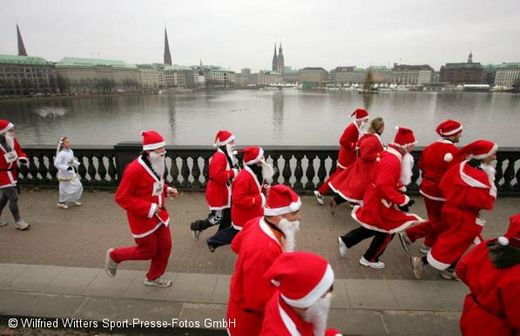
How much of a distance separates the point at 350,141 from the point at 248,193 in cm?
315

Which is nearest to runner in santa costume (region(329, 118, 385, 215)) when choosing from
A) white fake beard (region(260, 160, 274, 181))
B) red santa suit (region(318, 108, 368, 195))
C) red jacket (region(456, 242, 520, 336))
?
red santa suit (region(318, 108, 368, 195))

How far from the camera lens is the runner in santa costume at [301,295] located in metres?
1.63

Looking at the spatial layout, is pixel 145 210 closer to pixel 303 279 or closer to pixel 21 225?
pixel 303 279

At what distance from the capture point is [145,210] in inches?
144

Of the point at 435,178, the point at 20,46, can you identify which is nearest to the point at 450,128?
the point at 435,178

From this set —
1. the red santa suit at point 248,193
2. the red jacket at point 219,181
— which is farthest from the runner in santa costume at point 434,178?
the red jacket at point 219,181

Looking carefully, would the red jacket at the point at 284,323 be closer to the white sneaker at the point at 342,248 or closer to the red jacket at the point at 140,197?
the red jacket at the point at 140,197

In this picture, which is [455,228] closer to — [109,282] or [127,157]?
[109,282]

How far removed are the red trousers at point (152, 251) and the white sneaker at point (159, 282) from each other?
48mm

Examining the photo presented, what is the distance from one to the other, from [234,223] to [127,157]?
402 cm

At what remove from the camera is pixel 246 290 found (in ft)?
7.43

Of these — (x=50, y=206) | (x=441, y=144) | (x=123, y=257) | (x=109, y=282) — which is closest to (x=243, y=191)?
(x=123, y=257)

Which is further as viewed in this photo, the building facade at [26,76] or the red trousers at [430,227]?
the building facade at [26,76]

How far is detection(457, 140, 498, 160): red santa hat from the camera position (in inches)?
146
